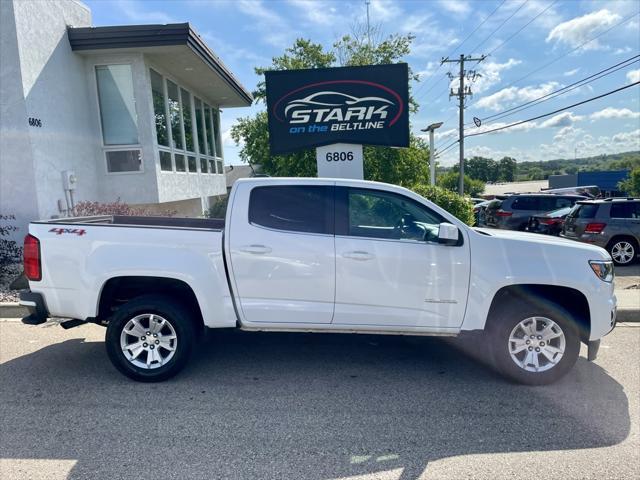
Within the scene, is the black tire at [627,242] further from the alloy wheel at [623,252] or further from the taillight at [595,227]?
the taillight at [595,227]

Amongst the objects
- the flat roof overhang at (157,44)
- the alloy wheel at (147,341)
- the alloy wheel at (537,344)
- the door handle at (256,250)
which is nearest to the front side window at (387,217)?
the door handle at (256,250)

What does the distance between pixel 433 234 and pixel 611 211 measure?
316 inches

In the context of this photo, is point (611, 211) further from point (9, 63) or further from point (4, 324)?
point (9, 63)

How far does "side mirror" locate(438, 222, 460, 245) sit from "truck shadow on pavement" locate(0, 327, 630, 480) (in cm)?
136

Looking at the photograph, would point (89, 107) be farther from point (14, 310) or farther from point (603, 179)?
point (603, 179)

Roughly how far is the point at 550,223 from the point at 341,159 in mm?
7284

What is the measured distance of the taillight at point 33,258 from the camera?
4.03 meters

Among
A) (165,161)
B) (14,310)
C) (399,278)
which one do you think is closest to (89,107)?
(165,161)

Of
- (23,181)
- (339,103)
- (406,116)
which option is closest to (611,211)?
(406,116)

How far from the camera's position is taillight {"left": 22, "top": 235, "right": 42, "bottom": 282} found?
13.2ft

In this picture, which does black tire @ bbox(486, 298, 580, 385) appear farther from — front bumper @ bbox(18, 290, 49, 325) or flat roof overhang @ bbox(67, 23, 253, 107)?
flat roof overhang @ bbox(67, 23, 253, 107)

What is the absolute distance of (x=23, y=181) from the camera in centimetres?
850

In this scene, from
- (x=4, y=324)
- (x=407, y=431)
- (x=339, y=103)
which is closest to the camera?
(x=407, y=431)

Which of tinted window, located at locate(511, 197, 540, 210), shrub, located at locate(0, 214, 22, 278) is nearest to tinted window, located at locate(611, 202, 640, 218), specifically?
tinted window, located at locate(511, 197, 540, 210)
